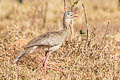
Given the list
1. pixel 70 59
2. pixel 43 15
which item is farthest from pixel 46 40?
pixel 43 15

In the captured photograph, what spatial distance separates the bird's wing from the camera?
624 cm

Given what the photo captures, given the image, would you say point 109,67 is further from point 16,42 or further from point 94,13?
point 94,13

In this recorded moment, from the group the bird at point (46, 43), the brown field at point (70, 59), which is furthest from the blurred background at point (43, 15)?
the bird at point (46, 43)

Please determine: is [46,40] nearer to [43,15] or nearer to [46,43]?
[46,43]

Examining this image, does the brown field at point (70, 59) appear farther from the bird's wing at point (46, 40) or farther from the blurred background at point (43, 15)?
the blurred background at point (43, 15)

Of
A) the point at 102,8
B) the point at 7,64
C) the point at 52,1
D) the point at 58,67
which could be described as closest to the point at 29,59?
the point at 58,67

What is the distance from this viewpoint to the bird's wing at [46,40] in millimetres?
6243

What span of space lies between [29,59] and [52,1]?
41.0ft

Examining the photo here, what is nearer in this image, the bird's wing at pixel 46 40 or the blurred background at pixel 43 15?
the bird's wing at pixel 46 40

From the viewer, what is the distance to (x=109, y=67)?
601cm

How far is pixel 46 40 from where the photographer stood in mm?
6383

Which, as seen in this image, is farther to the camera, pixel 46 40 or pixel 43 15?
pixel 43 15

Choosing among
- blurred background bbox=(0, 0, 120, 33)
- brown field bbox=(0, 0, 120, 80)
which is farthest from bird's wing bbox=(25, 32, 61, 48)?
blurred background bbox=(0, 0, 120, 33)

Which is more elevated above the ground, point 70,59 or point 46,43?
point 46,43
